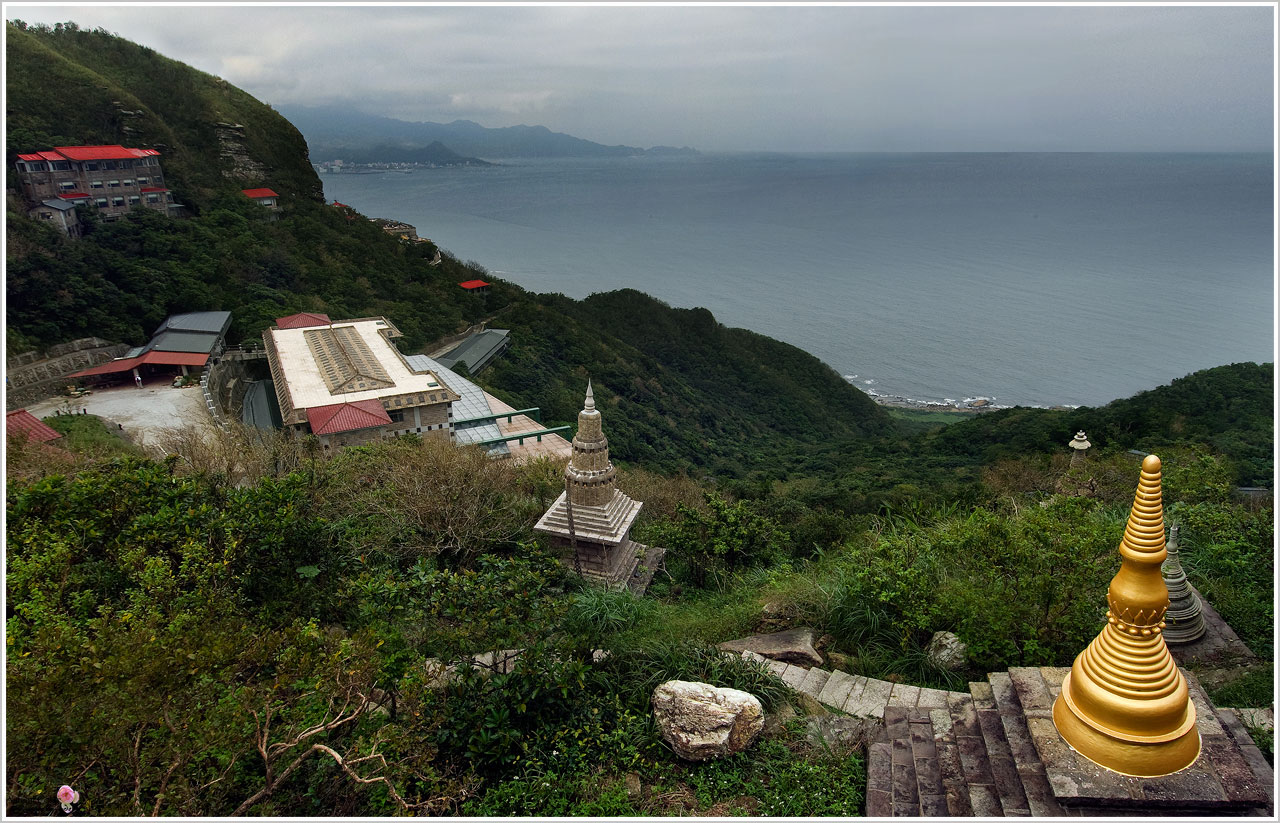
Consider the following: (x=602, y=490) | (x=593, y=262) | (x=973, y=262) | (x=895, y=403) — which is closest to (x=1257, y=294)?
(x=973, y=262)

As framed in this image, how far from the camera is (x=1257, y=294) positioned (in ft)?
291

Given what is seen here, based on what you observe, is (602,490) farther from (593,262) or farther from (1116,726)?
(593,262)

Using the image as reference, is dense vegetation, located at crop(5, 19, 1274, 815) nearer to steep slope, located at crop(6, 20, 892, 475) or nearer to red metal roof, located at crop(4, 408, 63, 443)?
red metal roof, located at crop(4, 408, 63, 443)

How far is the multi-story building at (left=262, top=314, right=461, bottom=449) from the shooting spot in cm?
2489

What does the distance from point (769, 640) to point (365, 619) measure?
5589 millimetres

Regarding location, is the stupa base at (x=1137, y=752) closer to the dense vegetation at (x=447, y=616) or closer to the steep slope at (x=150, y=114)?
the dense vegetation at (x=447, y=616)

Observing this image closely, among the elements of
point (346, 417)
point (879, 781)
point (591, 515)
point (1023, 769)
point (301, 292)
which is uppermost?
point (1023, 769)

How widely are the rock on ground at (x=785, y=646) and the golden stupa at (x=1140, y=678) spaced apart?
4.46 metres

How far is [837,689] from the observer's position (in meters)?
8.80

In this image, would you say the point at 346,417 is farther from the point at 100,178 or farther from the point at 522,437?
the point at 100,178

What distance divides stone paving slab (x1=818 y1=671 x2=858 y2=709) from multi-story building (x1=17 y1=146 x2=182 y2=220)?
52069 mm

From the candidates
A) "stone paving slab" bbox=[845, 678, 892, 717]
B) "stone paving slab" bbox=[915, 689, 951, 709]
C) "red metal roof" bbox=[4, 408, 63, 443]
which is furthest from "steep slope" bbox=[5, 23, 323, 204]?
"stone paving slab" bbox=[915, 689, 951, 709]

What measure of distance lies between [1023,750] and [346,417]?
77.4 feet

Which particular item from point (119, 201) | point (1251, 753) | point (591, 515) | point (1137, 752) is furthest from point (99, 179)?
point (1251, 753)
